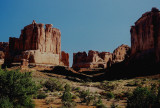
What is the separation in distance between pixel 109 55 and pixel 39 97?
90317 mm

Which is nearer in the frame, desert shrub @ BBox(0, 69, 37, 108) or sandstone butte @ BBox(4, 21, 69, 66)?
desert shrub @ BBox(0, 69, 37, 108)

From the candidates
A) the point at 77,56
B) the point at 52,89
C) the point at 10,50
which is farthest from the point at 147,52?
the point at 77,56

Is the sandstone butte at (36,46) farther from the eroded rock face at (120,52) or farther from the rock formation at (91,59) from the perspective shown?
the eroded rock face at (120,52)

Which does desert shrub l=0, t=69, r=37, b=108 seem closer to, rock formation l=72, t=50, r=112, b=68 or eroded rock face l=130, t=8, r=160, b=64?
eroded rock face l=130, t=8, r=160, b=64

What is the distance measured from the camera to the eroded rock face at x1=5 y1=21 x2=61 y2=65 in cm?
6176

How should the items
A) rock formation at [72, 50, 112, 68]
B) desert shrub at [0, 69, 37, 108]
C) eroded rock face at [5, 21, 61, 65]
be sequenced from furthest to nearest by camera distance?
rock formation at [72, 50, 112, 68], eroded rock face at [5, 21, 61, 65], desert shrub at [0, 69, 37, 108]

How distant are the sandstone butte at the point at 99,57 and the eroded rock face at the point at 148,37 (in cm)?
3571

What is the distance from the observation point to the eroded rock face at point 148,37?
43656 millimetres

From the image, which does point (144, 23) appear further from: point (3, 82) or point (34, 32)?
point (3, 82)

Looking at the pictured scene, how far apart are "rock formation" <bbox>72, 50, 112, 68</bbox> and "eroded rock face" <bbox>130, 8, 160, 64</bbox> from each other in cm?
3617

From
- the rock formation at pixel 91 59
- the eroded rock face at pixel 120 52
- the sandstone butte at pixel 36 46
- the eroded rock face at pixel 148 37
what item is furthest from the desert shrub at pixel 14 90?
the eroded rock face at pixel 120 52

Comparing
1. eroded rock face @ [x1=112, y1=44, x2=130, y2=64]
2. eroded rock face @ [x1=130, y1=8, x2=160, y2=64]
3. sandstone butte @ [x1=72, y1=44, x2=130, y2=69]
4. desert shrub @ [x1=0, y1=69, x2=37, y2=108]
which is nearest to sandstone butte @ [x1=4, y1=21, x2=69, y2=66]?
sandstone butte @ [x1=72, y1=44, x2=130, y2=69]

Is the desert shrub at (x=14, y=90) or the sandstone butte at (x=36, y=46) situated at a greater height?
the sandstone butte at (x=36, y=46)

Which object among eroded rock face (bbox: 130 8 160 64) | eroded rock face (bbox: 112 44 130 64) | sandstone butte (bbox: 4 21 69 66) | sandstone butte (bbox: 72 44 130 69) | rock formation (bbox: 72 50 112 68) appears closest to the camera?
eroded rock face (bbox: 130 8 160 64)
